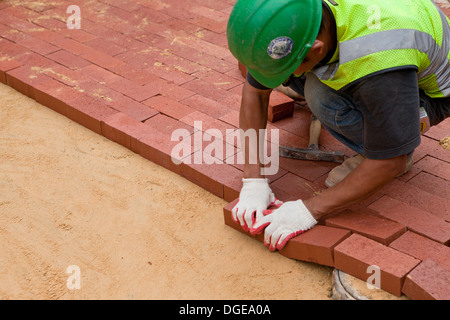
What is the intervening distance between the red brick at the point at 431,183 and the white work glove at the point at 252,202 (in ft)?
2.85

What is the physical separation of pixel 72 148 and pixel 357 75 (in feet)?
7.41

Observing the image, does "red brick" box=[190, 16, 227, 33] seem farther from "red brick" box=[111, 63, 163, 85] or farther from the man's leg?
the man's leg

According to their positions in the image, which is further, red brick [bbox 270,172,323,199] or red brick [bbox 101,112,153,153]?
red brick [bbox 101,112,153,153]

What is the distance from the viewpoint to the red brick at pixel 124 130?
4.09 m

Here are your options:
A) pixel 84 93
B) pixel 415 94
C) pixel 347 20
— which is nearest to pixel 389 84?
pixel 415 94

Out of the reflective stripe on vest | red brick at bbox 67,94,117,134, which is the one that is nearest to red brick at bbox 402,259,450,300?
the reflective stripe on vest

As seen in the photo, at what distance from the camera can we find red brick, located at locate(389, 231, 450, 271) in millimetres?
2867

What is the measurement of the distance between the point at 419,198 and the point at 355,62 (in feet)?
3.44

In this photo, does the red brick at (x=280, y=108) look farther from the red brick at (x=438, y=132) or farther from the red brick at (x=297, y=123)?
the red brick at (x=438, y=132)

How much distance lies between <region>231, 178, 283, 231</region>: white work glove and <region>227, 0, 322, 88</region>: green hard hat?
2.67ft

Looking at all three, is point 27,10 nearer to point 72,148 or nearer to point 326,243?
point 72,148

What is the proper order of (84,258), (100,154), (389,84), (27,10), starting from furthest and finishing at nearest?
(27,10) < (100,154) < (84,258) < (389,84)

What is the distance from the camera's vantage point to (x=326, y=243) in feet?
9.77

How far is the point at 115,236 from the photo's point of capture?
3.39 m
